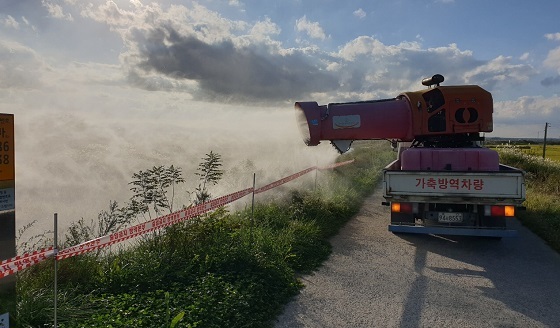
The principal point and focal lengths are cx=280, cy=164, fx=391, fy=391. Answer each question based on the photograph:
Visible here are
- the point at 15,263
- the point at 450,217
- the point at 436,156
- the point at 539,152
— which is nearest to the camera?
the point at 15,263

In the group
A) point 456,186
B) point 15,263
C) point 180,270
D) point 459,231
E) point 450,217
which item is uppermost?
point 456,186

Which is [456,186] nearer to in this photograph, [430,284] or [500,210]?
[500,210]

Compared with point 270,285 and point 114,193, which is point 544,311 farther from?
point 114,193

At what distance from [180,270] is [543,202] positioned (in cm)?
974

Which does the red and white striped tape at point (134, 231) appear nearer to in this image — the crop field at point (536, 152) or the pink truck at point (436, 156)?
the pink truck at point (436, 156)

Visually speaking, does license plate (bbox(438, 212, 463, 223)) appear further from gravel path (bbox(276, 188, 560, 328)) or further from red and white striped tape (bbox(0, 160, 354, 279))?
red and white striped tape (bbox(0, 160, 354, 279))

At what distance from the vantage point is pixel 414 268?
613cm

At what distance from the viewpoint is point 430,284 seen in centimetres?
545

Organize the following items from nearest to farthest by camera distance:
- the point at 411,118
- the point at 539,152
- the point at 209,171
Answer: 1. the point at 209,171
2. the point at 411,118
3. the point at 539,152

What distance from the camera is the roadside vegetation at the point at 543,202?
824 centimetres

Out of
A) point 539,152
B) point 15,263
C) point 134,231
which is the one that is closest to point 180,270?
point 134,231

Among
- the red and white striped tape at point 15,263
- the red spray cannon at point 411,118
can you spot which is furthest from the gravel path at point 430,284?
the red and white striped tape at point 15,263

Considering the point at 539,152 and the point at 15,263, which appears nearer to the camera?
the point at 15,263

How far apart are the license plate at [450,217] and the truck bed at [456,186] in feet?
0.93
